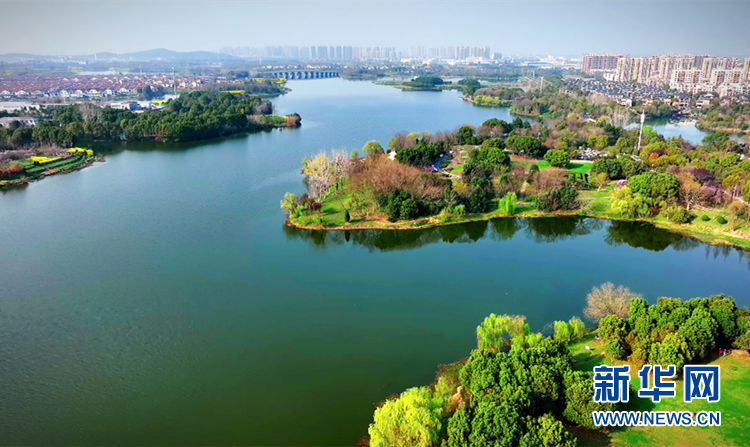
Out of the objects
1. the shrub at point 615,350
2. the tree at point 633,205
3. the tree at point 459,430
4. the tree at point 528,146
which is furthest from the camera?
the tree at point 528,146

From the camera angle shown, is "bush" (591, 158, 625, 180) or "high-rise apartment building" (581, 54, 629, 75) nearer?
"bush" (591, 158, 625, 180)

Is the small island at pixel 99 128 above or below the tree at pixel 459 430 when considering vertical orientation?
above

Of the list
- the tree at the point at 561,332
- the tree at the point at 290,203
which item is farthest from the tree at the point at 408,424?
the tree at the point at 290,203

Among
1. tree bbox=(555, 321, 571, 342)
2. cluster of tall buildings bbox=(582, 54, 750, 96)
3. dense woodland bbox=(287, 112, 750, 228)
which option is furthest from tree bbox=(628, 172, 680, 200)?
cluster of tall buildings bbox=(582, 54, 750, 96)

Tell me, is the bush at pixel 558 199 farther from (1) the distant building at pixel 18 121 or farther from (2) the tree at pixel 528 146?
(1) the distant building at pixel 18 121

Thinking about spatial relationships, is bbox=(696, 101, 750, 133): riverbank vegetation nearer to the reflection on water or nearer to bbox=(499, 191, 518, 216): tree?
the reflection on water

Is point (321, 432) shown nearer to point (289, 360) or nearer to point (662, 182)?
point (289, 360)

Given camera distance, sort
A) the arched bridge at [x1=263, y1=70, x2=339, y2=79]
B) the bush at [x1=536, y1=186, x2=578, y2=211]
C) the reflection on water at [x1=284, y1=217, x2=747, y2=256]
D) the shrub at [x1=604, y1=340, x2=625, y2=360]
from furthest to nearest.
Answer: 1. the arched bridge at [x1=263, y1=70, x2=339, y2=79]
2. the bush at [x1=536, y1=186, x2=578, y2=211]
3. the reflection on water at [x1=284, y1=217, x2=747, y2=256]
4. the shrub at [x1=604, y1=340, x2=625, y2=360]
